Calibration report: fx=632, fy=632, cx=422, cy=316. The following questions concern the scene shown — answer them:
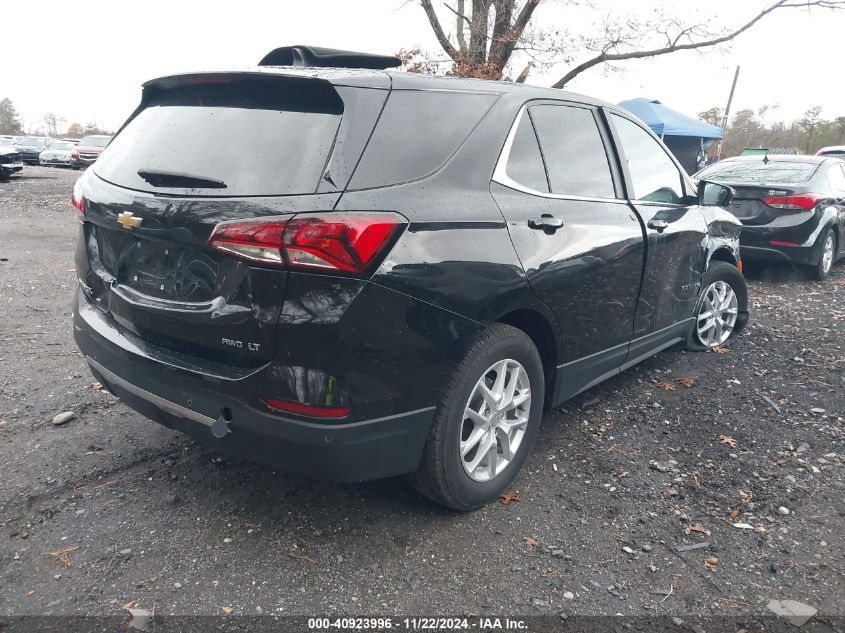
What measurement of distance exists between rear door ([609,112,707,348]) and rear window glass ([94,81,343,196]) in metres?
2.08

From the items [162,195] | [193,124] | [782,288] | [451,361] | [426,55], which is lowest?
[782,288]

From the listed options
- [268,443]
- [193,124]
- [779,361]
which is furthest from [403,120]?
[779,361]

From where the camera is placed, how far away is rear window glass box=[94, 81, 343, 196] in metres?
2.21

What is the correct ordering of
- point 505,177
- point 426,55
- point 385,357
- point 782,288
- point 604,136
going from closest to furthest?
point 385,357 < point 505,177 < point 604,136 < point 782,288 < point 426,55

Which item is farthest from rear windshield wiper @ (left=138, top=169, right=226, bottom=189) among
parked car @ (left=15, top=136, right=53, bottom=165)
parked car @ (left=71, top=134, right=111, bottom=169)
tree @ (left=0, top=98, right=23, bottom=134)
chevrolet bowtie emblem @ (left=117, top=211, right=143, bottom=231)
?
tree @ (left=0, top=98, right=23, bottom=134)

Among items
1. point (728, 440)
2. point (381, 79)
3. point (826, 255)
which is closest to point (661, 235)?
point (728, 440)

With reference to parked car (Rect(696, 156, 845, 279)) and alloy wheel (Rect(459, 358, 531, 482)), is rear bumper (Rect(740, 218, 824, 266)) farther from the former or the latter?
alloy wheel (Rect(459, 358, 531, 482))

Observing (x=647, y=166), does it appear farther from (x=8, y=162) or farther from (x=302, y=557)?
(x=8, y=162)

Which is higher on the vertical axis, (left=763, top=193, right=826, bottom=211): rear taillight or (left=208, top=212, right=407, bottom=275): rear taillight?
(left=208, top=212, right=407, bottom=275): rear taillight

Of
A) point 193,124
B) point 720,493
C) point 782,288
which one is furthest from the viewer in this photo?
point 782,288

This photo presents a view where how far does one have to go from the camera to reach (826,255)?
25.4ft

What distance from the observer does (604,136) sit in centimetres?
358

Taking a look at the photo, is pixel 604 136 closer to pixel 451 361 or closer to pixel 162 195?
pixel 451 361

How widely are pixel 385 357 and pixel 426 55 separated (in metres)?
15.4
